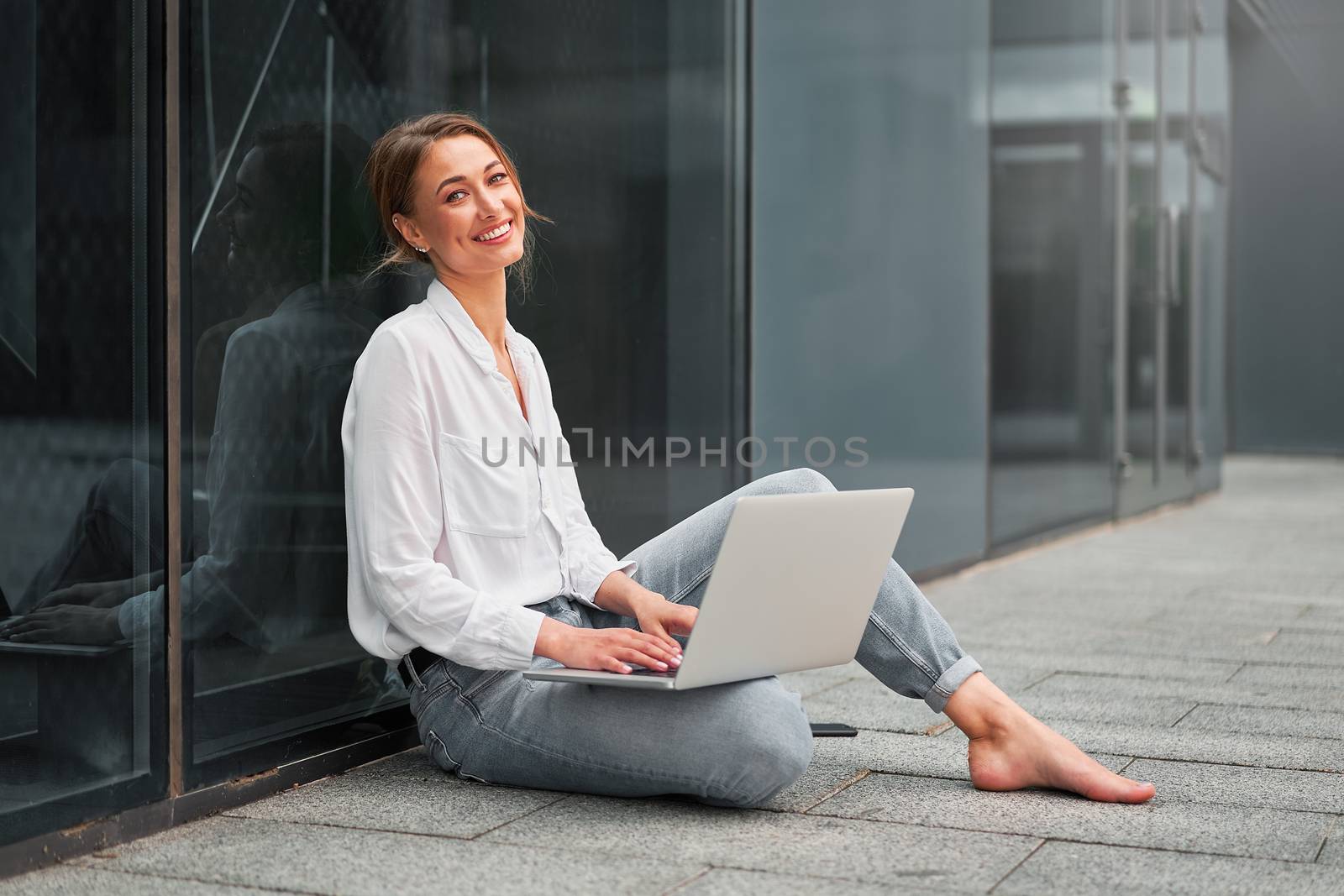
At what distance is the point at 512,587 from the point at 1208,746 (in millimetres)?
1326

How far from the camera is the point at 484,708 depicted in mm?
2402

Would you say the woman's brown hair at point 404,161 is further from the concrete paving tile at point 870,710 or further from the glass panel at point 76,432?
the concrete paving tile at point 870,710

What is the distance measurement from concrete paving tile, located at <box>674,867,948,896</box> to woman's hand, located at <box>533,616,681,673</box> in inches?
12.9

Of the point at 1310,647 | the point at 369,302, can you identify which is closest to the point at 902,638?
the point at 369,302

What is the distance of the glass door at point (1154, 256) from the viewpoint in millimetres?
7875

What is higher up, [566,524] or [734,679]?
[566,524]

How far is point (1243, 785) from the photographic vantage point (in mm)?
2529

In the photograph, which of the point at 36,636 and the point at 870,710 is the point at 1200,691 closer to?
the point at 870,710

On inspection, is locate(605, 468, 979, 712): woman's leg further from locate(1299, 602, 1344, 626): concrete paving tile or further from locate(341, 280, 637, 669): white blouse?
locate(1299, 602, 1344, 626): concrete paving tile

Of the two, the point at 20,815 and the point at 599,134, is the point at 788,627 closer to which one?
the point at 20,815

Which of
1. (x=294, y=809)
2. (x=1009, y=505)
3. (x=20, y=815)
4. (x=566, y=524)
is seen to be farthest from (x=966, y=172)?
(x=20, y=815)

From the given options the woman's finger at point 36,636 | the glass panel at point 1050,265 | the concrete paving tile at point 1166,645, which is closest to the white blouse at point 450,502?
the woman's finger at point 36,636

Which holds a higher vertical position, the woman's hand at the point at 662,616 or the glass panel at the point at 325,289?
the glass panel at the point at 325,289

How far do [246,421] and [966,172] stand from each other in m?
3.89
